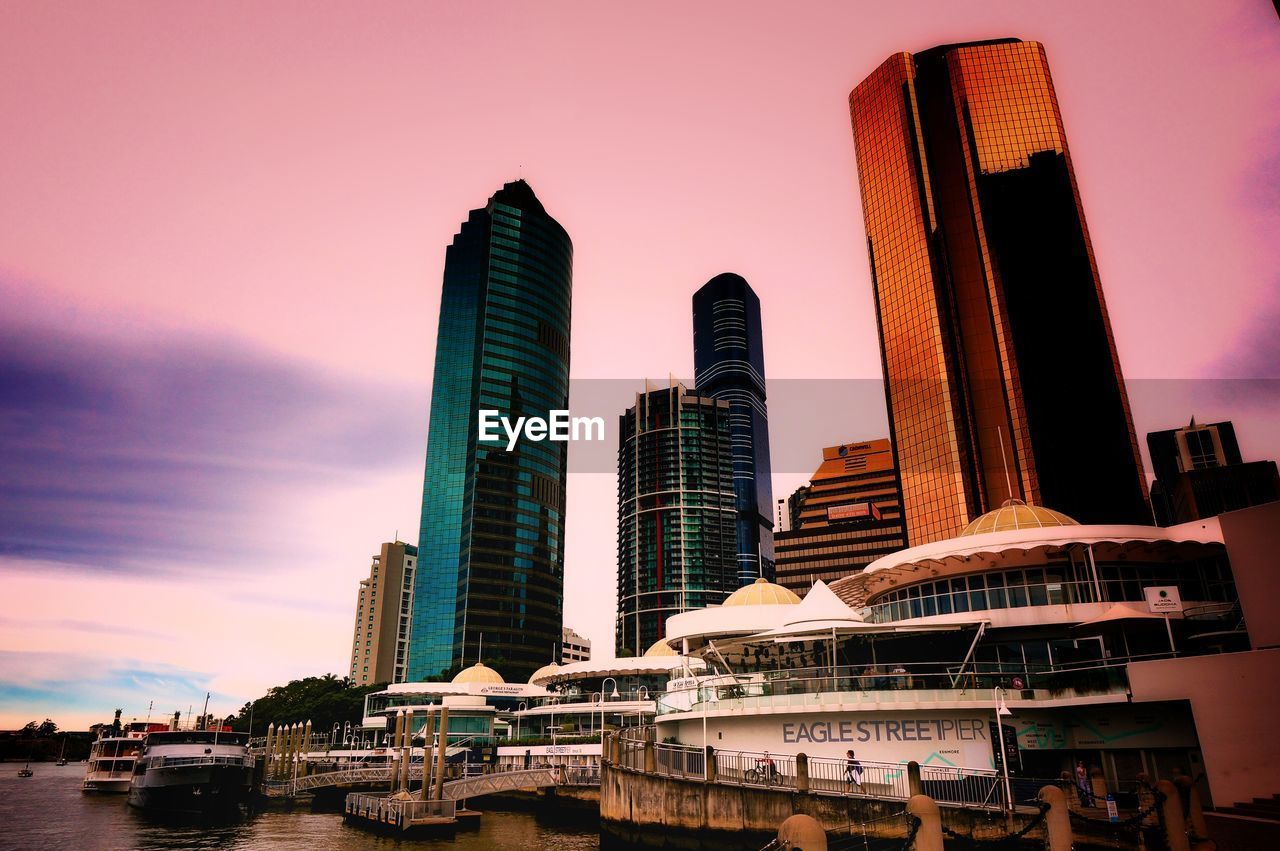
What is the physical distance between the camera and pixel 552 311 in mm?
184625

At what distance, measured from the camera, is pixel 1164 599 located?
106 feet

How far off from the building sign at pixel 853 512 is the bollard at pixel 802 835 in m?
178

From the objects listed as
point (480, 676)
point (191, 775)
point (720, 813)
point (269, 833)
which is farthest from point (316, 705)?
point (720, 813)

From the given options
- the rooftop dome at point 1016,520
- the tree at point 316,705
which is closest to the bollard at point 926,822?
the rooftop dome at point 1016,520

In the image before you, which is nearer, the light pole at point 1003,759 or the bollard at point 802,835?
the bollard at point 802,835

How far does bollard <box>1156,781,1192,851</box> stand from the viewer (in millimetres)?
19781

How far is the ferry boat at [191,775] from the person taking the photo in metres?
67.2

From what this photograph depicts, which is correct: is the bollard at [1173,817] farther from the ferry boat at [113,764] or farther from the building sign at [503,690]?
the ferry boat at [113,764]

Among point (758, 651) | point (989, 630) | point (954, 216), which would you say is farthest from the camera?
point (954, 216)

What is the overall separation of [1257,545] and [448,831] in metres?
44.9

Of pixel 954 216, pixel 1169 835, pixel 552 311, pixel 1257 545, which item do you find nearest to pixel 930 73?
pixel 954 216

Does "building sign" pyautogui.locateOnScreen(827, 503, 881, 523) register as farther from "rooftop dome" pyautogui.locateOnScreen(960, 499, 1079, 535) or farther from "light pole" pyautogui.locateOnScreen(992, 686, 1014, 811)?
"light pole" pyautogui.locateOnScreen(992, 686, 1014, 811)

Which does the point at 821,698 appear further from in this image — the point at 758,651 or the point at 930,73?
the point at 930,73

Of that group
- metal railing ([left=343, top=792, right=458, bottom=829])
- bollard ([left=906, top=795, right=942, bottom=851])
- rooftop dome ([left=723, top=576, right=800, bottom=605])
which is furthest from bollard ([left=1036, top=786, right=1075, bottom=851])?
metal railing ([left=343, top=792, right=458, bottom=829])
